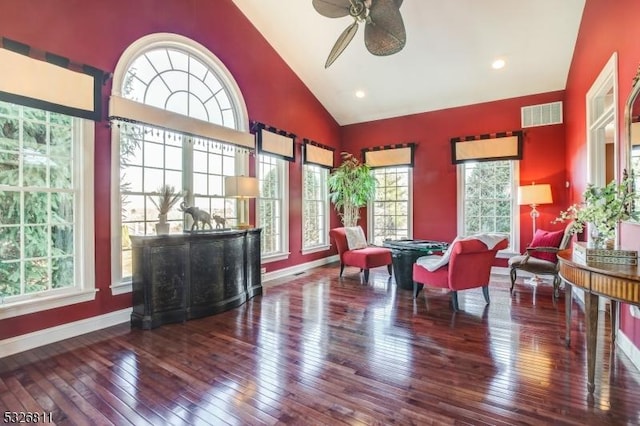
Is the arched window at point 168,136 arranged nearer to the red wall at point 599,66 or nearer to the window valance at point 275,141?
the window valance at point 275,141

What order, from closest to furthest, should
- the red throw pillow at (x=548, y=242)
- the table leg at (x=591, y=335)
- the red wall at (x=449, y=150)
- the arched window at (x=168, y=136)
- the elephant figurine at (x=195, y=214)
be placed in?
the table leg at (x=591, y=335) → the arched window at (x=168, y=136) → the elephant figurine at (x=195, y=214) → the red throw pillow at (x=548, y=242) → the red wall at (x=449, y=150)

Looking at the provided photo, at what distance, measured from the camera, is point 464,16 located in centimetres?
436

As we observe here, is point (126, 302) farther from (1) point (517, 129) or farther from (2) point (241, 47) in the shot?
(1) point (517, 129)

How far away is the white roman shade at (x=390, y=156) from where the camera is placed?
655cm

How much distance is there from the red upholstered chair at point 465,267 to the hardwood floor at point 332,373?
1.11ft

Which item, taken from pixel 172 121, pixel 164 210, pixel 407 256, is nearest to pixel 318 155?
pixel 407 256

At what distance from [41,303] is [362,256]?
3969 millimetres

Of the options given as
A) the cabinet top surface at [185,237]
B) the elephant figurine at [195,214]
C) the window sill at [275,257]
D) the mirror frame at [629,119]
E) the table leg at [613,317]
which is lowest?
the table leg at [613,317]

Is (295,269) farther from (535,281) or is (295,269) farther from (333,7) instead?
(333,7)

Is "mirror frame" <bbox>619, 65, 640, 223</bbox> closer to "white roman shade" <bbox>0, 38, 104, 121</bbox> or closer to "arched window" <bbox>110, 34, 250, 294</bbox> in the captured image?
"arched window" <bbox>110, 34, 250, 294</bbox>

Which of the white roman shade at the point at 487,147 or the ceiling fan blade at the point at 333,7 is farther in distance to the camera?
the white roman shade at the point at 487,147

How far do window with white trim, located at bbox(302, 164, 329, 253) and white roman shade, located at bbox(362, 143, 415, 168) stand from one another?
98 centimetres

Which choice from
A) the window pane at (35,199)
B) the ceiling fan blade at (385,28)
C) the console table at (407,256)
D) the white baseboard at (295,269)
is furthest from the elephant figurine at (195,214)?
the console table at (407,256)

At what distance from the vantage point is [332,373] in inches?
93.9
